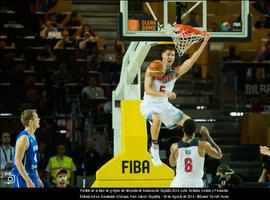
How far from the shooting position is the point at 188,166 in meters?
10.1

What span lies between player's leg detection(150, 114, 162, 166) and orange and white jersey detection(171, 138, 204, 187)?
1.70 feet

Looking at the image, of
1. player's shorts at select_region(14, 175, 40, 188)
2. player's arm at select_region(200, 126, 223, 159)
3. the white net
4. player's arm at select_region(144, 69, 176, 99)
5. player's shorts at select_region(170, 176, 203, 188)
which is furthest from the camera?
player's arm at select_region(144, 69, 176, 99)

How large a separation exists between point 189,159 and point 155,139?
76 centimetres

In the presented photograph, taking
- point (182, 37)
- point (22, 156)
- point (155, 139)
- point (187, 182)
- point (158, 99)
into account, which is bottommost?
point (187, 182)

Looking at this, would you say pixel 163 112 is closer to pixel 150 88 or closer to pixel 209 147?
pixel 150 88

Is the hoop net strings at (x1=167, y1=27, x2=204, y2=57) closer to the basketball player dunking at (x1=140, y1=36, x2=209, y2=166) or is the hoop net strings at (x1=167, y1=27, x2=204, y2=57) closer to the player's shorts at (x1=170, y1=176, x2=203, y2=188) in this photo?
the basketball player dunking at (x1=140, y1=36, x2=209, y2=166)

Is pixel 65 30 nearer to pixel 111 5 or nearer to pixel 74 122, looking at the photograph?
pixel 111 5

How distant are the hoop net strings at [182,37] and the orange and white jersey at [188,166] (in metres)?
1.26

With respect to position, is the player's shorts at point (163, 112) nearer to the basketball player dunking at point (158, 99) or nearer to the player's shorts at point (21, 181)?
the basketball player dunking at point (158, 99)

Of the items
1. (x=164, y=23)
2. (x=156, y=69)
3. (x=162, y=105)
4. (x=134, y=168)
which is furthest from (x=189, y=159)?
(x=164, y=23)

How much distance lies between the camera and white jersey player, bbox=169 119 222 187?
32.9 feet

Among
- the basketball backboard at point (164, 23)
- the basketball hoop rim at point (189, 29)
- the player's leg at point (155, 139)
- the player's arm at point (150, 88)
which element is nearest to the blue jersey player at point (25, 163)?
the player's leg at point (155, 139)

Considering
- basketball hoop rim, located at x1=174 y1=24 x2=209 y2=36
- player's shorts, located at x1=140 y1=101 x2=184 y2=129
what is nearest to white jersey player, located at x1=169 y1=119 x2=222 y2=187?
player's shorts, located at x1=140 y1=101 x2=184 y2=129

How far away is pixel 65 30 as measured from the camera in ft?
59.0
